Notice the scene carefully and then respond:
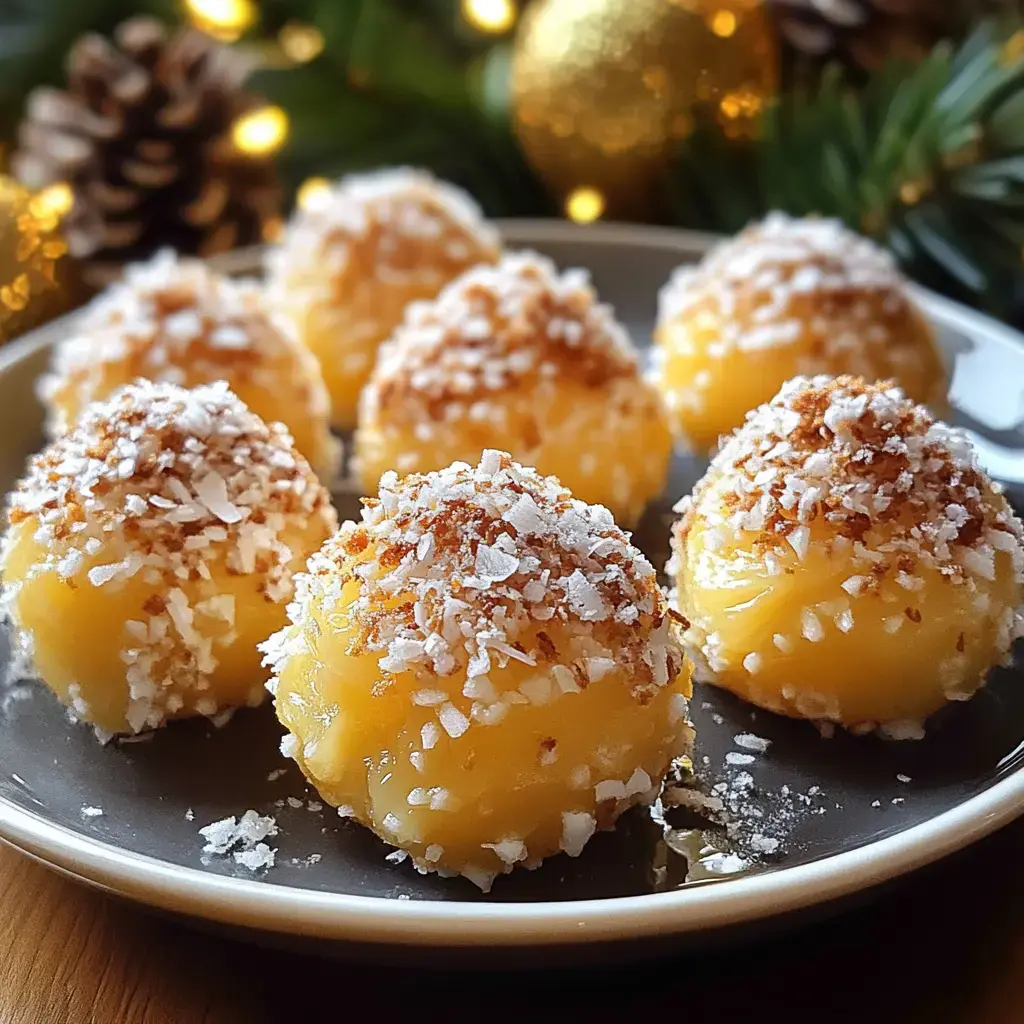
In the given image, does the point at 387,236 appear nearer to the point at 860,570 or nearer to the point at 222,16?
the point at 222,16

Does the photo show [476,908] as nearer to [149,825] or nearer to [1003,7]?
[149,825]

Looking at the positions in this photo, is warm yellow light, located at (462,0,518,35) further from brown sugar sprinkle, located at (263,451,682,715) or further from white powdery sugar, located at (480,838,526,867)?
white powdery sugar, located at (480,838,526,867)

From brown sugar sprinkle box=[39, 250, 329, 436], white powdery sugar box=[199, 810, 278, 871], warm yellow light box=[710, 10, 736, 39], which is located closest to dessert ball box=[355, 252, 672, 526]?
brown sugar sprinkle box=[39, 250, 329, 436]

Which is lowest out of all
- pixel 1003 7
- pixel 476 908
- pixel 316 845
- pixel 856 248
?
pixel 316 845

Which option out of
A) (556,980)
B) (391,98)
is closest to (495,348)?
(556,980)

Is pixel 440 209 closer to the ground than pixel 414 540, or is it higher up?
closer to the ground

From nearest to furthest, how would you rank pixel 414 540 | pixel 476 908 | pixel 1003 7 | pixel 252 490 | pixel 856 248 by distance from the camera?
pixel 476 908 → pixel 414 540 → pixel 252 490 → pixel 856 248 → pixel 1003 7

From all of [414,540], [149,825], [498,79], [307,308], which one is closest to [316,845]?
[149,825]
